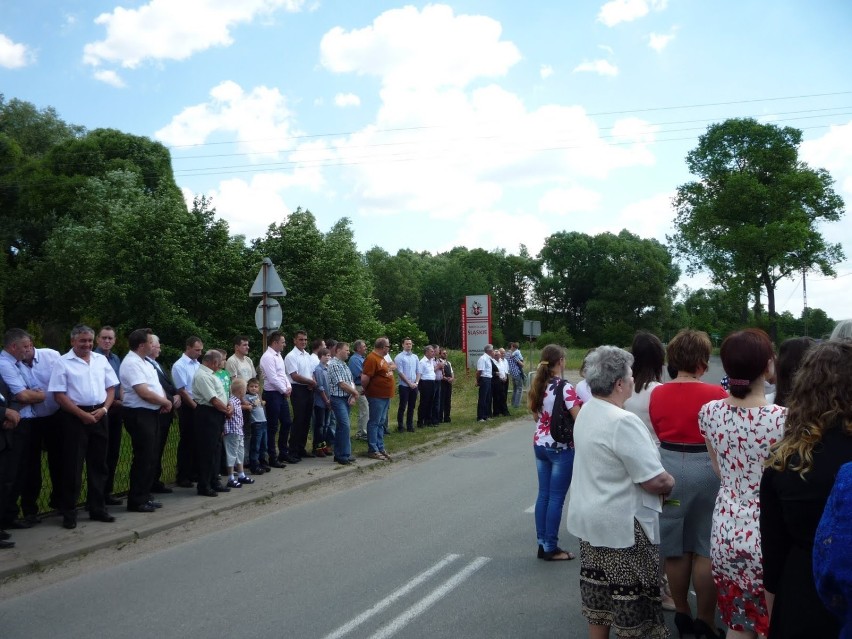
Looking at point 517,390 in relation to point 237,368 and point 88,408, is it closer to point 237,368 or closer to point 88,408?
→ point 237,368

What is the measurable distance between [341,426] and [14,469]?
5.45 m

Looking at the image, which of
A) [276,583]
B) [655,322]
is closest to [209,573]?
[276,583]

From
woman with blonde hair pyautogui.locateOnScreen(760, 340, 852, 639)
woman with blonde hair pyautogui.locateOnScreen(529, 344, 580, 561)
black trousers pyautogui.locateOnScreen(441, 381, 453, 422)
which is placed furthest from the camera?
black trousers pyautogui.locateOnScreen(441, 381, 453, 422)

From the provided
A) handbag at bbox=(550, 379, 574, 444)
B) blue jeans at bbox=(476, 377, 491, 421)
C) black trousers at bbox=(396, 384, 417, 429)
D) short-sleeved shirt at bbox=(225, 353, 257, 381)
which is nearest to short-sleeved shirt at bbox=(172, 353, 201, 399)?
short-sleeved shirt at bbox=(225, 353, 257, 381)

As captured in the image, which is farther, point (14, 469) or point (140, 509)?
point (140, 509)

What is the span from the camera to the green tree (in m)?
43.9

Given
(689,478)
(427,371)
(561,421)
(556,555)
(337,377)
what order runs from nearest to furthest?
(689,478)
(561,421)
(556,555)
(337,377)
(427,371)

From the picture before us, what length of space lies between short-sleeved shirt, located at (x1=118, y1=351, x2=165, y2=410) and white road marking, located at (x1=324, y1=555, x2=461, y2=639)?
411cm

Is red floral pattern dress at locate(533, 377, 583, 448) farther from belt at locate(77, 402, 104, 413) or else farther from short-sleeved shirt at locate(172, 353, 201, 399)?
short-sleeved shirt at locate(172, 353, 201, 399)

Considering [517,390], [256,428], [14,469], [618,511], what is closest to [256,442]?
[256,428]

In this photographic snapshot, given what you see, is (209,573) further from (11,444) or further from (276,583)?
(11,444)

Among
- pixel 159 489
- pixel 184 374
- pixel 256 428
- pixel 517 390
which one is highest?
pixel 184 374

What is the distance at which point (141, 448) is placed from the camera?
828cm

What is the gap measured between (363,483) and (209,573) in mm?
4370
